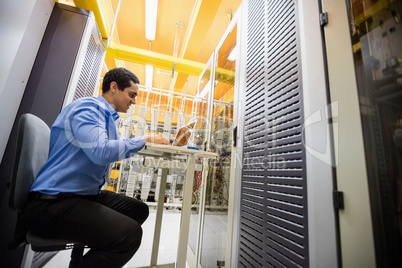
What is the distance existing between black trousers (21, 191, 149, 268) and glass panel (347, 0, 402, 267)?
94cm

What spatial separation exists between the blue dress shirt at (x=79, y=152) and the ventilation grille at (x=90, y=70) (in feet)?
3.08

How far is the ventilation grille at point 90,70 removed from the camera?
5.86 ft

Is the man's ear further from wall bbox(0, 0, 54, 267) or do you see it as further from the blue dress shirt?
wall bbox(0, 0, 54, 267)

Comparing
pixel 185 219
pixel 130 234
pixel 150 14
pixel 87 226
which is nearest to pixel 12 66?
pixel 87 226

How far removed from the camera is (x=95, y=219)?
0.78 m

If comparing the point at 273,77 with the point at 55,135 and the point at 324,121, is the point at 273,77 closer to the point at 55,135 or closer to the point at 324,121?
the point at 324,121

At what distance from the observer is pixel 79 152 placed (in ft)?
3.05

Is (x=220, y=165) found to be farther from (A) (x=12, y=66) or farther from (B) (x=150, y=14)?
(B) (x=150, y=14)

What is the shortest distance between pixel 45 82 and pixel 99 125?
1.07 metres

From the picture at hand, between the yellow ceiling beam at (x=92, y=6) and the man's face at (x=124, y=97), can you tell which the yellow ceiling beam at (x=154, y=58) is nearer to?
the yellow ceiling beam at (x=92, y=6)

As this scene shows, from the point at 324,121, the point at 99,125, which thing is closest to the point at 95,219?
the point at 99,125

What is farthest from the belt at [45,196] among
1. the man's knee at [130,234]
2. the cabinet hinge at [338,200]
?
the cabinet hinge at [338,200]

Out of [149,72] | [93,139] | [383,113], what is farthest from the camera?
[149,72]

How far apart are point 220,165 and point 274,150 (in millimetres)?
952
